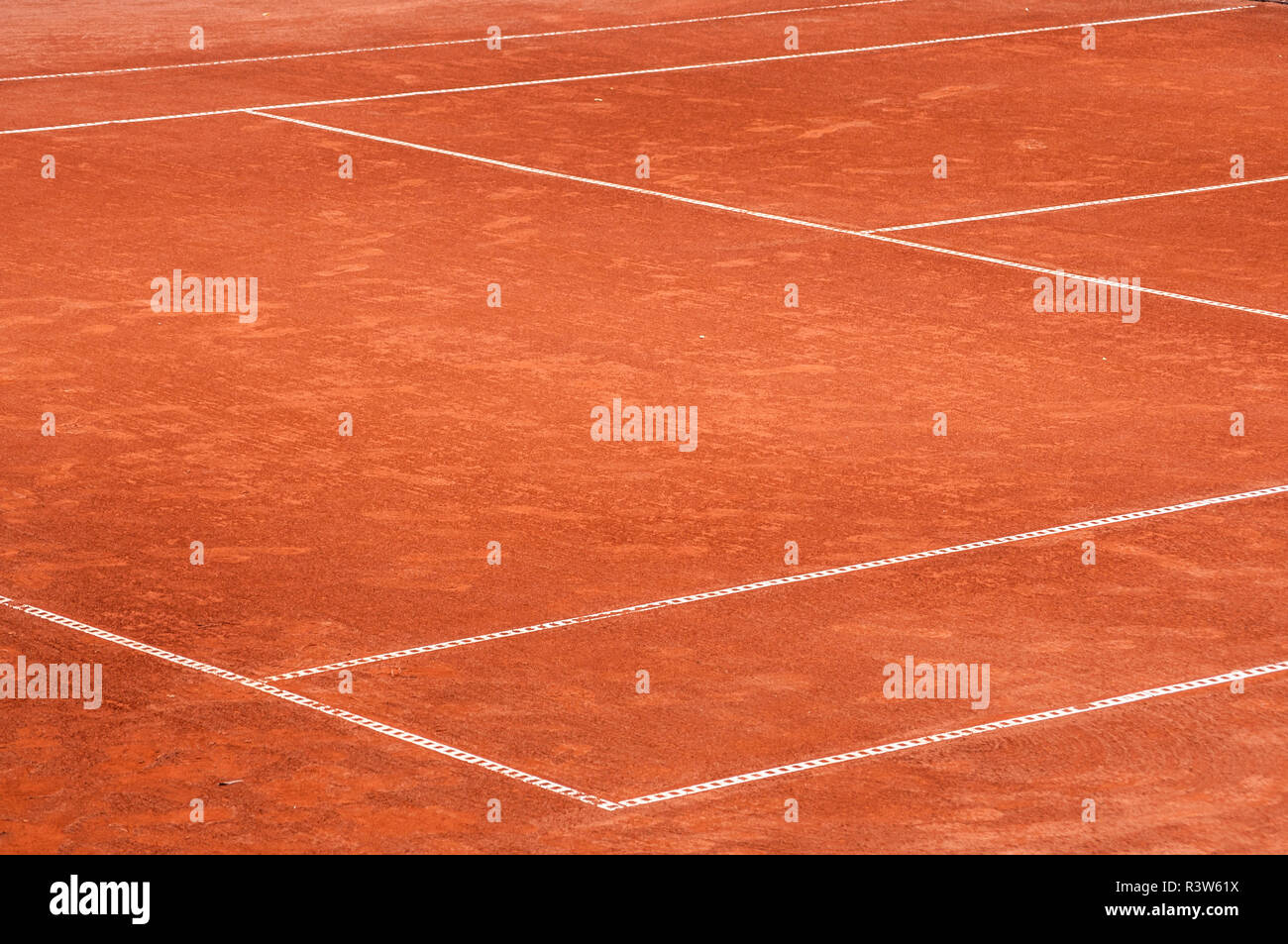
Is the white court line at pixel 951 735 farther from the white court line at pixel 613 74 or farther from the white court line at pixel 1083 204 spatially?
the white court line at pixel 613 74

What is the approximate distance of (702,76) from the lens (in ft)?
70.6

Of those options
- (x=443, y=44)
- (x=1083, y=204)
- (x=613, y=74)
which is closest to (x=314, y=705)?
(x=1083, y=204)

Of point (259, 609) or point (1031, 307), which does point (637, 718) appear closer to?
point (259, 609)

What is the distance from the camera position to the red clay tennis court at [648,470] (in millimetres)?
7531

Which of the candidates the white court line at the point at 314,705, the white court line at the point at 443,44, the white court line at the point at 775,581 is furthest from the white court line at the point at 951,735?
the white court line at the point at 443,44

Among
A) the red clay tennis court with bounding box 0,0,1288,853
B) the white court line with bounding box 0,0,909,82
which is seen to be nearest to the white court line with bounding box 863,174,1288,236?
the red clay tennis court with bounding box 0,0,1288,853

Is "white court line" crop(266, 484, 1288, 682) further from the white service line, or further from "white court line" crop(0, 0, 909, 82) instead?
"white court line" crop(0, 0, 909, 82)

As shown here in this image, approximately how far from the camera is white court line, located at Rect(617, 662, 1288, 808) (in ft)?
24.3

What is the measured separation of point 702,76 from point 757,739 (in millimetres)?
14493

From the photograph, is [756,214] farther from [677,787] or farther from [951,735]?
[677,787]

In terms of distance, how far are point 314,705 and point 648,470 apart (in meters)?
2.96

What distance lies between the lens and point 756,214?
16000mm

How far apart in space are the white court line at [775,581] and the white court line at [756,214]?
3505mm
